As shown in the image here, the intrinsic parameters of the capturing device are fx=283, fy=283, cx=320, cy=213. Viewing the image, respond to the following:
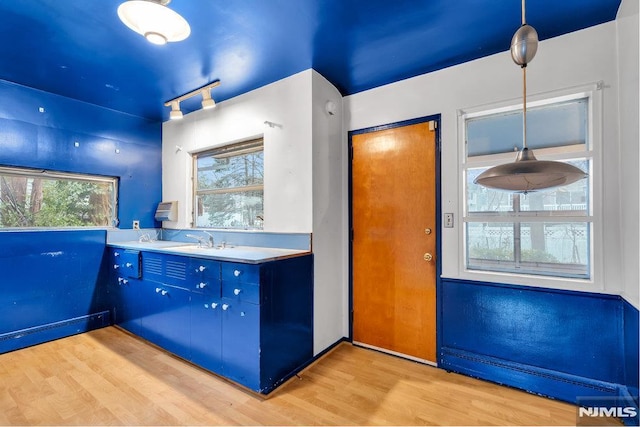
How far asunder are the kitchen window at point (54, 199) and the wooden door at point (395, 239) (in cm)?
311

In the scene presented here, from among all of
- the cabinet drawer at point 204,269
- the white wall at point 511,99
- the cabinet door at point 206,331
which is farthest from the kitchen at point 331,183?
the cabinet door at point 206,331

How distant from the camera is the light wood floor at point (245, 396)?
6.03 feet

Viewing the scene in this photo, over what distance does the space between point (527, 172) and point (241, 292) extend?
1.90m

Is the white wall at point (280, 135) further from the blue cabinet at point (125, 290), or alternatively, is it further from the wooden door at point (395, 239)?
the blue cabinet at point (125, 290)

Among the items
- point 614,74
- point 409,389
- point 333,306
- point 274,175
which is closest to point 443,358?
point 409,389

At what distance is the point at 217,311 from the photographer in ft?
7.52

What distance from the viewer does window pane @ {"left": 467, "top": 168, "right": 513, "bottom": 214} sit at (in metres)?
2.29

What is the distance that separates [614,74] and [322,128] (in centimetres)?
213

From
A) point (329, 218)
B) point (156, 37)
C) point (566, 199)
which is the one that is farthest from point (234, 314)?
point (566, 199)

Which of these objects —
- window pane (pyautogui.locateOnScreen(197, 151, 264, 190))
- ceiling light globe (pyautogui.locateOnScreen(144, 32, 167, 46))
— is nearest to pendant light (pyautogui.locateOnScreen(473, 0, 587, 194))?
ceiling light globe (pyautogui.locateOnScreen(144, 32, 167, 46))

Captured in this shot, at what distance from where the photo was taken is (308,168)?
8.52 feet

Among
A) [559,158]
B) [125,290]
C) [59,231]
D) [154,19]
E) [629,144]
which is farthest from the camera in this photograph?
[125,290]

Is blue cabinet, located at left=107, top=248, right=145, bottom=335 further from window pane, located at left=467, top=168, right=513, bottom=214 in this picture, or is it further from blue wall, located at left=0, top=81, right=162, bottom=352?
window pane, located at left=467, top=168, right=513, bottom=214

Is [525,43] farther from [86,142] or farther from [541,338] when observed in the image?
[86,142]
